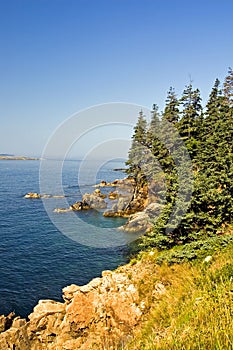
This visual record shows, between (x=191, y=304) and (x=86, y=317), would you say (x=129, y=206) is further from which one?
(x=191, y=304)

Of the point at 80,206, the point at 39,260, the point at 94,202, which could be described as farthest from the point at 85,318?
the point at 94,202

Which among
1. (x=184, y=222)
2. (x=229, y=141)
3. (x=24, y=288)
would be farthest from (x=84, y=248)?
(x=229, y=141)

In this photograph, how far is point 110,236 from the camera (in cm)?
3312

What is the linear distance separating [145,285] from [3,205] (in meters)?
39.7

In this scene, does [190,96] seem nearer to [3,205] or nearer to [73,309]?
[73,309]

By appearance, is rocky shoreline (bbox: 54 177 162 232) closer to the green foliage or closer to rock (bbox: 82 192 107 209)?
rock (bbox: 82 192 107 209)

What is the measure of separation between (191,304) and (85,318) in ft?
32.0

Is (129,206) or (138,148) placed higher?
(138,148)

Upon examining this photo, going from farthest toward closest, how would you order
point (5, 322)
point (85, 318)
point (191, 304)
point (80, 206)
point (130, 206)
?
point (80, 206)
point (130, 206)
point (5, 322)
point (85, 318)
point (191, 304)

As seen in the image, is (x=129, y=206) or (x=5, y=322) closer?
(x=5, y=322)

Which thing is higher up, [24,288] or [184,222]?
[184,222]

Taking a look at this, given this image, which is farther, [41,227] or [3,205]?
[3,205]

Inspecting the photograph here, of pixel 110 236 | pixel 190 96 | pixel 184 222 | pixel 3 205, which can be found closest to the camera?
pixel 184 222

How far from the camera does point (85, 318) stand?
1439 cm
